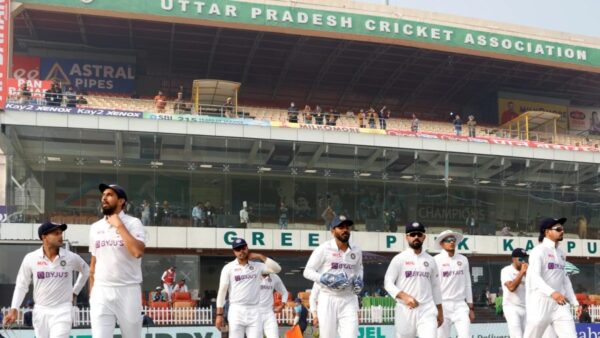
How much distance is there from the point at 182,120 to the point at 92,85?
14298mm

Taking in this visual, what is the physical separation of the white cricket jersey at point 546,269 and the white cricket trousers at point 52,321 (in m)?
6.38

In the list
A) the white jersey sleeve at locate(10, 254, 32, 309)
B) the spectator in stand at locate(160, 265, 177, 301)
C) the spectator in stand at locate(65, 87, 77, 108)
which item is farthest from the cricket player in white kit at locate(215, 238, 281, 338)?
the spectator in stand at locate(65, 87, 77, 108)

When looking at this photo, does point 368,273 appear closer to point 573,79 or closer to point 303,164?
point 303,164

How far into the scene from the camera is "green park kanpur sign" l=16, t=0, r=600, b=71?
142 ft

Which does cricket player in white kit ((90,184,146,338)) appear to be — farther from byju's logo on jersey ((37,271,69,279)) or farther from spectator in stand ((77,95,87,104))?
spectator in stand ((77,95,87,104))

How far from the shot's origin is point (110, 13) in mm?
42938

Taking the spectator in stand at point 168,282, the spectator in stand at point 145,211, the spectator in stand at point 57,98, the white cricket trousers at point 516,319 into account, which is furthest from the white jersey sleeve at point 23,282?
the spectator in stand at point 57,98

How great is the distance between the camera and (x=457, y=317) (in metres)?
13.5

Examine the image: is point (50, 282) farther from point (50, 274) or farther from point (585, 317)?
point (585, 317)

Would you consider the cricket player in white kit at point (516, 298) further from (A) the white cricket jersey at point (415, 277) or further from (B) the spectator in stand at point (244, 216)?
(B) the spectator in stand at point (244, 216)

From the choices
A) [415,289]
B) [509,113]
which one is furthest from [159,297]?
[509,113]

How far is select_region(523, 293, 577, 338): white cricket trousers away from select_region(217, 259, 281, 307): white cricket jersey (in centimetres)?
398

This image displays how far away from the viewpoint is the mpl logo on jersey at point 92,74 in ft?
156

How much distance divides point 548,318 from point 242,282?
15.4 ft
